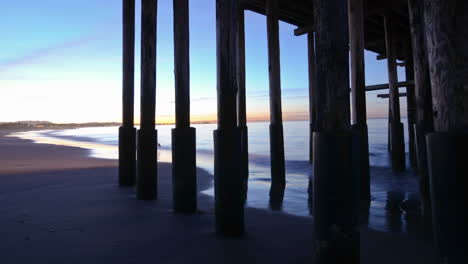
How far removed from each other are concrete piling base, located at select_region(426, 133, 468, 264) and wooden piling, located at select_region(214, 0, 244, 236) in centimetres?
172

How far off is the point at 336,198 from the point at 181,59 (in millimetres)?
2482

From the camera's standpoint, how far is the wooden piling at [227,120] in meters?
2.98

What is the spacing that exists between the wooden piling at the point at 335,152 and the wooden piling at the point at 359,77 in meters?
2.76

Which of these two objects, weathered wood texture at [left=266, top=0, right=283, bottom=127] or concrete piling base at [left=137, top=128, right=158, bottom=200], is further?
weathered wood texture at [left=266, top=0, right=283, bottom=127]

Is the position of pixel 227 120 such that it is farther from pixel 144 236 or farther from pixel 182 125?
pixel 144 236

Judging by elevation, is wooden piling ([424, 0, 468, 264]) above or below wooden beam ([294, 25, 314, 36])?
below

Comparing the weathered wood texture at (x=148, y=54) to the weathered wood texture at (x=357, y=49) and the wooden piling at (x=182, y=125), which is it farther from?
the weathered wood texture at (x=357, y=49)

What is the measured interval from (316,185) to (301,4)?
6760 mm

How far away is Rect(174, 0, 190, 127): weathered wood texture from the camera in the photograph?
3.75 metres

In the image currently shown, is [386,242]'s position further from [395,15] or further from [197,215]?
[395,15]

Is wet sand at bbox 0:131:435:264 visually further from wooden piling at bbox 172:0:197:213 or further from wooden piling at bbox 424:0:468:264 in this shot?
wooden piling at bbox 424:0:468:264

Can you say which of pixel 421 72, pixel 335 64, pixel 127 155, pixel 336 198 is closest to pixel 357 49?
pixel 421 72

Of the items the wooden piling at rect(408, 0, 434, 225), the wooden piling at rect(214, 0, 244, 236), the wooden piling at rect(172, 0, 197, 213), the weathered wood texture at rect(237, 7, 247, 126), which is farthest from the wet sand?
the weathered wood texture at rect(237, 7, 247, 126)

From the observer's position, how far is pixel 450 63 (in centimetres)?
162
